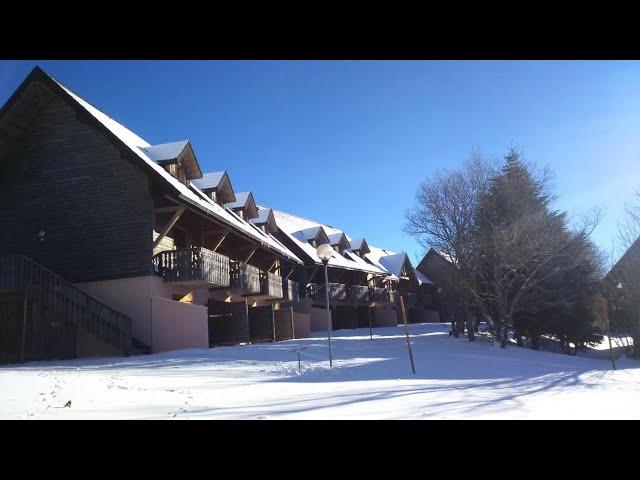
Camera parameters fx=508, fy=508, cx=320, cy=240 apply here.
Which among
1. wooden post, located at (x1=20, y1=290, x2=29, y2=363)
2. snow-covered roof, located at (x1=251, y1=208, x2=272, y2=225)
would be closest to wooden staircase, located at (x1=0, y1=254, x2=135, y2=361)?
wooden post, located at (x1=20, y1=290, x2=29, y2=363)

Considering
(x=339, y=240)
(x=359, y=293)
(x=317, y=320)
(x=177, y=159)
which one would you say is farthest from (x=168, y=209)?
(x=339, y=240)

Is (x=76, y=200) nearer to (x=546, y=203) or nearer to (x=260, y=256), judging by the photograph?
(x=260, y=256)

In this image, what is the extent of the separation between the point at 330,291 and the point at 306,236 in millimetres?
5183

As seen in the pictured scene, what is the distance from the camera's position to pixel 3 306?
16938 mm

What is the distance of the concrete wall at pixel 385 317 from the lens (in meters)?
48.7

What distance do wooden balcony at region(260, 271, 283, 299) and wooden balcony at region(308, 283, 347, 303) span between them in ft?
28.4

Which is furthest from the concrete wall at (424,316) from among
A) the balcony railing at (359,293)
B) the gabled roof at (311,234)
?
the gabled roof at (311,234)

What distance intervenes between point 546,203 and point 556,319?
6199 mm

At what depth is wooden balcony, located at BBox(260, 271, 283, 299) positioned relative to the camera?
26.7 meters

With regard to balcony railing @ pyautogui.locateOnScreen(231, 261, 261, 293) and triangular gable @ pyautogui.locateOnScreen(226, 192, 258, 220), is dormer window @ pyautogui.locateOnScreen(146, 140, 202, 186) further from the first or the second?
triangular gable @ pyautogui.locateOnScreen(226, 192, 258, 220)

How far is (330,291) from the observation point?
37.5 meters

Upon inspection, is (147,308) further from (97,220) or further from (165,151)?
(165,151)

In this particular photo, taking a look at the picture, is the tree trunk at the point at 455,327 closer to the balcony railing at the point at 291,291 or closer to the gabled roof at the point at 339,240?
the balcony railing at the point at 291,291
